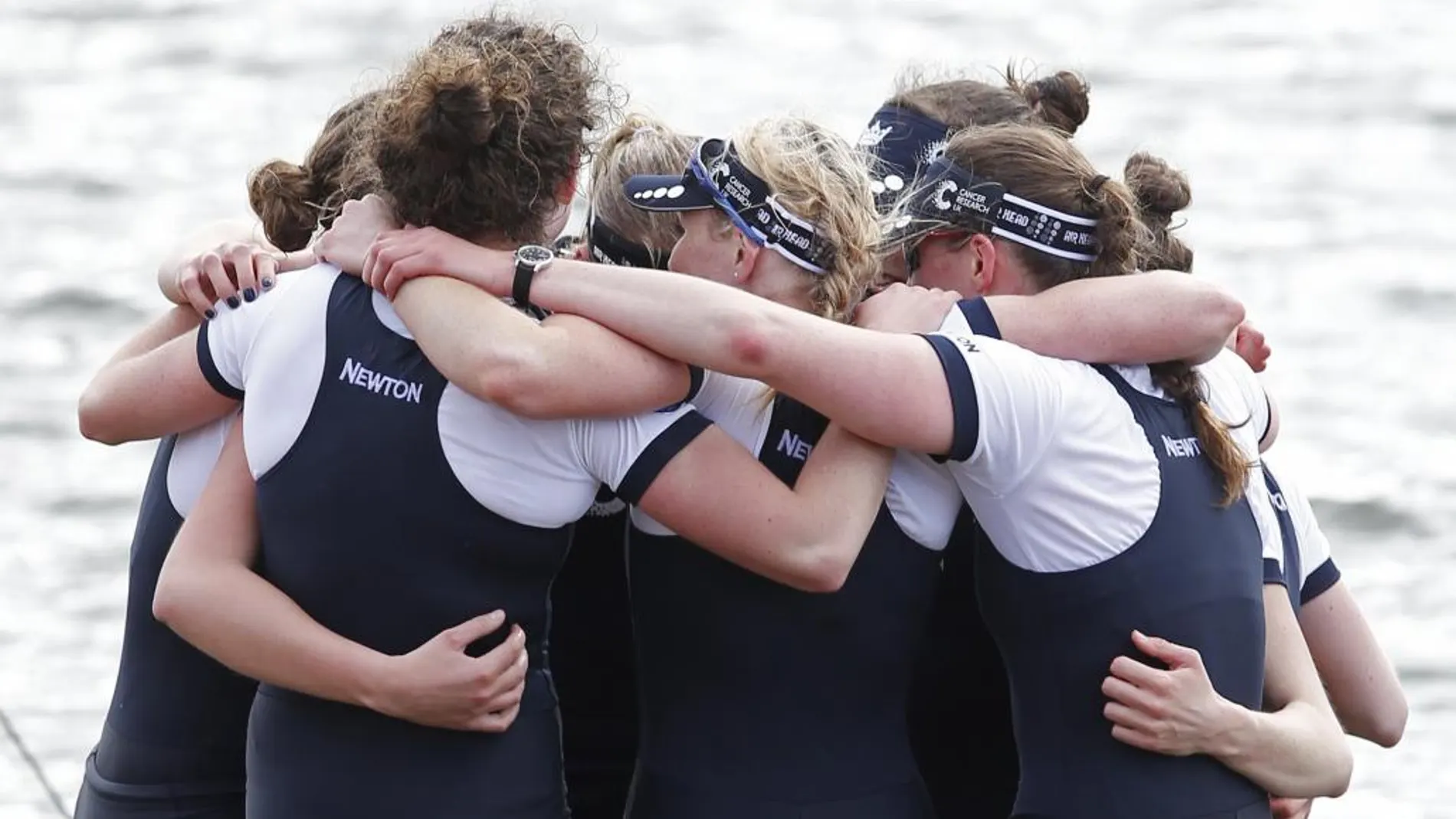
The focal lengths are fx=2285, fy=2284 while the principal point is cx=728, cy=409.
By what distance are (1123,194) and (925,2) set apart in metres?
13.3

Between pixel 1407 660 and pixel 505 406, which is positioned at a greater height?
pixel 505 406

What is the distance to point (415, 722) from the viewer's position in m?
3.18

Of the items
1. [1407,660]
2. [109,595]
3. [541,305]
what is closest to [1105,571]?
[541,305]

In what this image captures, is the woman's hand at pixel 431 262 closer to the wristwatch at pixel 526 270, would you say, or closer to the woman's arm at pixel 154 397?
the wristwatch at pixel 526 270

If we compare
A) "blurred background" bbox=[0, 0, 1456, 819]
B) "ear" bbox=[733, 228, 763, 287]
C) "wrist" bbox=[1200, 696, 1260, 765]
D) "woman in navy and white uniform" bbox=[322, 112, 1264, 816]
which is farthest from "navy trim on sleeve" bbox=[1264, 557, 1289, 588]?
"blurred background" bbox=[0, 0, 1456, 819]

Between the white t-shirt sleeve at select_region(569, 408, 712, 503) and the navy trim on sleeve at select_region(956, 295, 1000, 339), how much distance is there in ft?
1.43

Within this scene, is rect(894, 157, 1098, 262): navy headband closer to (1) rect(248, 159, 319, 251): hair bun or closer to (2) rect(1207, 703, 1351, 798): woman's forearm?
(2) rect(1207, 703, 1351, 798): woman's forearm

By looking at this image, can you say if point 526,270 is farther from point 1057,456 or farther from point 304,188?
point 1057,456

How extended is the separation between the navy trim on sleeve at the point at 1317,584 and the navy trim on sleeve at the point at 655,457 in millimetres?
1256

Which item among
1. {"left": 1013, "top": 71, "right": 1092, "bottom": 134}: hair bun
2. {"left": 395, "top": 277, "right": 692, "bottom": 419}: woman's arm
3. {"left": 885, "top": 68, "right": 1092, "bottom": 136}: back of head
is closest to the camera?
{"left": 395, "top": 277, "right": 692, "bottom": 419}: woman's arm

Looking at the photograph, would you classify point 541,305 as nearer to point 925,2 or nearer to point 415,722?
point 415,722

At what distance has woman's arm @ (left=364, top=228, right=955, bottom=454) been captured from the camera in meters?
3.05

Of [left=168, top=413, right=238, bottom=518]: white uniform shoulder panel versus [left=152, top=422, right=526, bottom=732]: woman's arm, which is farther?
[left=168, top=413, right=238, bottom=518]: white uniform shoulder panel

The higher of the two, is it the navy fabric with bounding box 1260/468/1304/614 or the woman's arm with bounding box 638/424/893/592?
the woman's arm with bounding box 638/424/893/592
